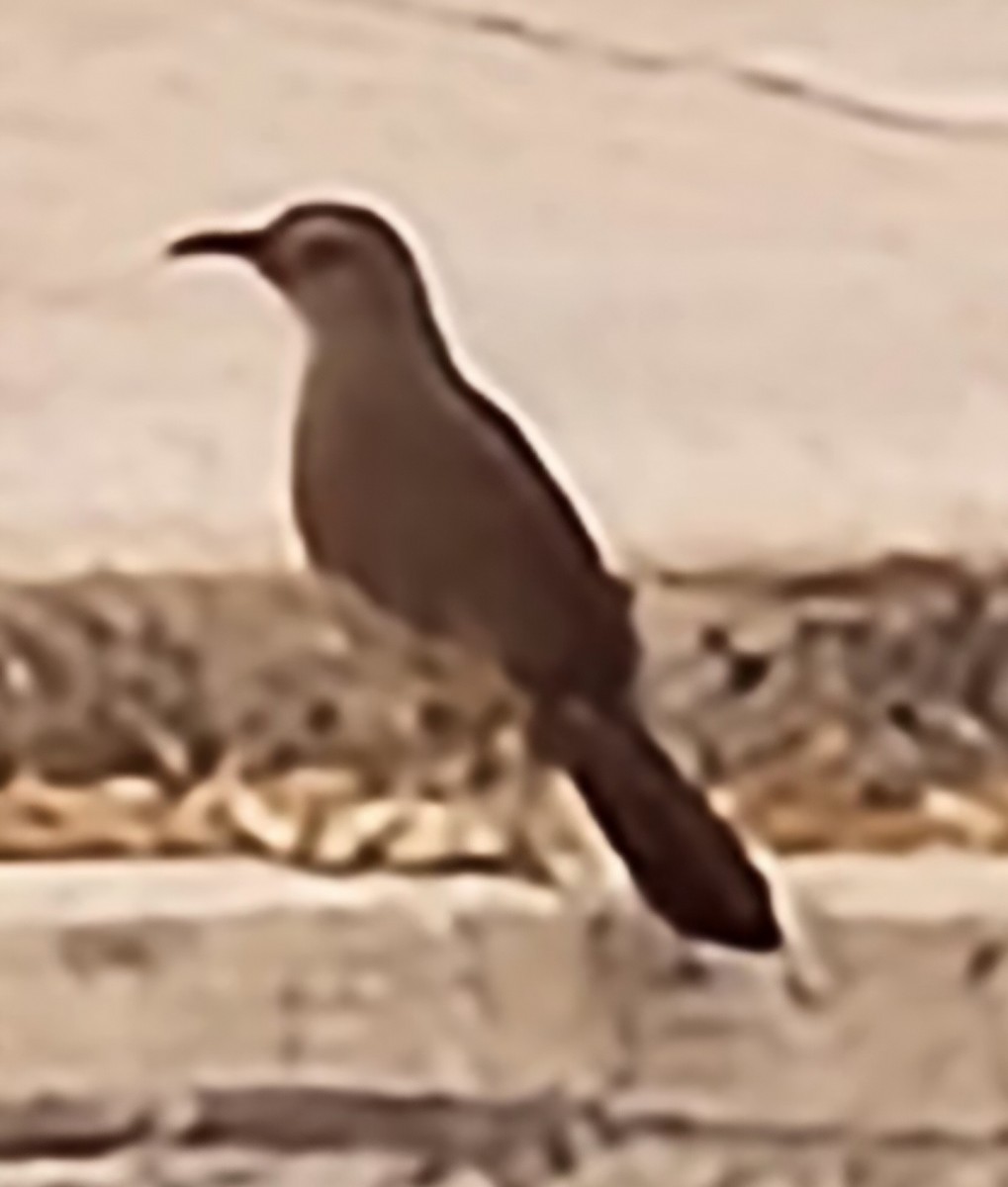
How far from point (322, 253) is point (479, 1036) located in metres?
0.24

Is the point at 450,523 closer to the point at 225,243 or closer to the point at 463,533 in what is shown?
the point at 463,533

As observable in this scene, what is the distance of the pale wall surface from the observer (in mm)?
635

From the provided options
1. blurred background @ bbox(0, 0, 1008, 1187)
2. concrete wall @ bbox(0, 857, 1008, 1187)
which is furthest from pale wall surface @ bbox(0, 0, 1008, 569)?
concrete wall @ bbox(0, 857, 1008, 1187)

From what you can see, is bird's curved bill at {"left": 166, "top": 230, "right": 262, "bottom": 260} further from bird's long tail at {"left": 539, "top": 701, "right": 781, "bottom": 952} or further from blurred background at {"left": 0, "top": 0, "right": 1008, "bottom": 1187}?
bird's long tail at {"left": 539, "top": 701, "right": 781, "bottom": 952}

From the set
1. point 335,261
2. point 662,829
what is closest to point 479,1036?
point 662,829

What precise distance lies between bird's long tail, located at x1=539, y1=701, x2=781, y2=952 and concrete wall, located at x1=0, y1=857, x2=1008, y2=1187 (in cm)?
1

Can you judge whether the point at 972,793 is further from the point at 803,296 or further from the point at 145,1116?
the point at 145,1116

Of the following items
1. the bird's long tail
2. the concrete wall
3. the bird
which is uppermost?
the bird

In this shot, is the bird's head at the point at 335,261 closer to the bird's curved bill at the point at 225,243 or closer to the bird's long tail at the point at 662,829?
the bird's curved bill at the point at 225,243

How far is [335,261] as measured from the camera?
0.63 metres

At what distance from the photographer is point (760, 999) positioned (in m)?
0.64

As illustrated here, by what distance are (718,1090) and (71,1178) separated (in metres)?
0.20

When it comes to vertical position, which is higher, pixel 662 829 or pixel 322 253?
pixel 322 253

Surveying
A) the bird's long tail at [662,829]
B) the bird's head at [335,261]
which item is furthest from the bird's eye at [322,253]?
the bird's long tail at [662,829]
